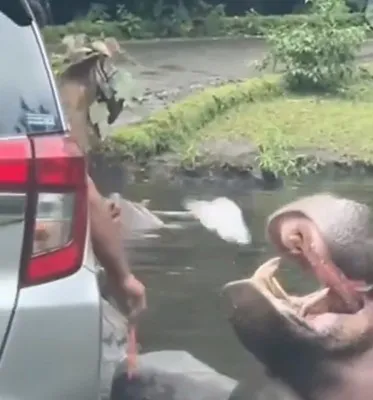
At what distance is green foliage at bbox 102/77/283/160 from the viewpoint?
39.0 ft

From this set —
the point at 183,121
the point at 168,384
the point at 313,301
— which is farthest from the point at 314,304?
the point at 183,121

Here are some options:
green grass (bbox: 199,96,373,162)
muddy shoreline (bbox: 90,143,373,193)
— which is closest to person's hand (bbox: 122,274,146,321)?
muddy shoreline (bbox: 90,143,373,193)

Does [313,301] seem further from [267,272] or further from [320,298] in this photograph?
[267,272]

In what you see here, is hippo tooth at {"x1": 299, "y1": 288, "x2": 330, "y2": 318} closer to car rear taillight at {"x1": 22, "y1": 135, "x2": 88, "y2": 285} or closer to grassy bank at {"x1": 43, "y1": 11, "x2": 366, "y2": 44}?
car rear taillight at {"x1": 22, "y1": 135, "x2": 88, "y2": 285}

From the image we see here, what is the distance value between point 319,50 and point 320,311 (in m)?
11.1

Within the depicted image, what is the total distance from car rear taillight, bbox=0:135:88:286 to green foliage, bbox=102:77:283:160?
8598mm

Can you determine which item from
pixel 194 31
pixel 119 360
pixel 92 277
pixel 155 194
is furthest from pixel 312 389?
pixel 194 31

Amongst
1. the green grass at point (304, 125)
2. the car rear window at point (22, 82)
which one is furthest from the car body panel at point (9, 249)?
the green grass at point (304, 125)

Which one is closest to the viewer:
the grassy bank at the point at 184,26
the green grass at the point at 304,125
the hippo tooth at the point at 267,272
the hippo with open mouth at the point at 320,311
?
the hippo with open mouth at the point at 320,311

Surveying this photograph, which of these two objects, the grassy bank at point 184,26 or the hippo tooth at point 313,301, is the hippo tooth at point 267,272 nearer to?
the hippo tooth at point 313,301

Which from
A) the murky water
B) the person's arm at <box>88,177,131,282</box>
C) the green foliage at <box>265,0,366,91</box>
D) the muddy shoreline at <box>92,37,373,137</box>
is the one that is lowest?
the muddy shoreline at <box>92,37,373,137</box>

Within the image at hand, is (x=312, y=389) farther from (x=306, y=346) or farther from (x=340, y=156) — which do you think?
(x=340, y=156)

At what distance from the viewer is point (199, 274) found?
24.5ft

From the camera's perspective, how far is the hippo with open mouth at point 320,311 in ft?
13.7
